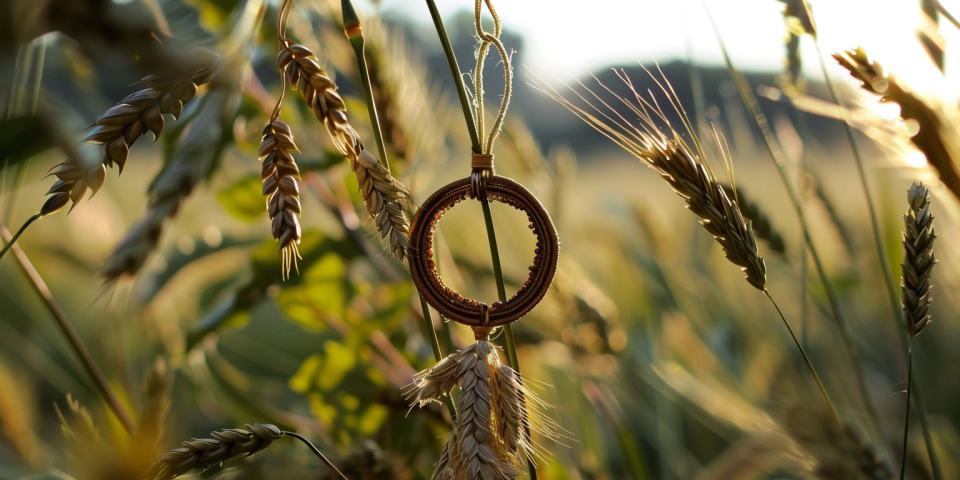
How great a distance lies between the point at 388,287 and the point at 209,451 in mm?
411

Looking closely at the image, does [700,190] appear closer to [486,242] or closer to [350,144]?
[350,144]

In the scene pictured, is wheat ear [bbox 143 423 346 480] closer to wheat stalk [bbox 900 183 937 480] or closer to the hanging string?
the hanging string

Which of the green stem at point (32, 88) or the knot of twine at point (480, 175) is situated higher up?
the green stem at point (32, 88)

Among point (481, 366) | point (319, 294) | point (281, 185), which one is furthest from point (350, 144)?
point (319, 294)

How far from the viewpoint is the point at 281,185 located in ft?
0.96

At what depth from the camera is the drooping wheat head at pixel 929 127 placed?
0.41 meters

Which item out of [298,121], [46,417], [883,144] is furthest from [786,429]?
[46,417]

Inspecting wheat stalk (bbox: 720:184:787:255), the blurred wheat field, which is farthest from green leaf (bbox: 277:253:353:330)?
wheat stalk (bbox: 720:184:787:255)

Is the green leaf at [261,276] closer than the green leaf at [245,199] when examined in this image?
Yes

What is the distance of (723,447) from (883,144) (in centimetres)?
70

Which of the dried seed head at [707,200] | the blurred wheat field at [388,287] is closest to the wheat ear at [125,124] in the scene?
the blurred wheat field at [388,287]

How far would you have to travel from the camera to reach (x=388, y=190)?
304 millimetres

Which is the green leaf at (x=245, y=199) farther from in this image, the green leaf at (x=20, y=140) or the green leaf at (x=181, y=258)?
the green leaf at (x=20, y=140)

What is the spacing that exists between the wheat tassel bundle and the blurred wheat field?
6cm
